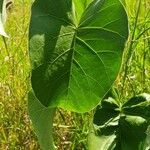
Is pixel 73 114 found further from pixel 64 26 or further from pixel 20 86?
pixel 64 26

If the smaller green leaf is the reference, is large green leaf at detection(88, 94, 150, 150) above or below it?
below

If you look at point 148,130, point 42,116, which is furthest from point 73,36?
point 148,130

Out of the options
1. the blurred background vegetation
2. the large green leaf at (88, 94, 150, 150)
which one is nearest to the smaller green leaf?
the large green leaf at (88, 94, 150, 150)

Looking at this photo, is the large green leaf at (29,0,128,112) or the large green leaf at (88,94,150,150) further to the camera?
the large green leaf at (88,94,150,150)

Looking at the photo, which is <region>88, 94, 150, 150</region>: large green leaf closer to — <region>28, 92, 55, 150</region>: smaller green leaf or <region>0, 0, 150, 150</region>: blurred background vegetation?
<region>28, 92, 55, 150</region>: smaller green leaf

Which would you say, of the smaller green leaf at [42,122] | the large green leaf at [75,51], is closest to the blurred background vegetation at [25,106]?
the smaller green leaf at [42,122]

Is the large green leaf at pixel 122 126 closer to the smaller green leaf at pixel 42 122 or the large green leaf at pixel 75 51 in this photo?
the smaller green leaf at pixel 42 122

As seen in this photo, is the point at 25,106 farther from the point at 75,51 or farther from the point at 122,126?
the point at 75,51
